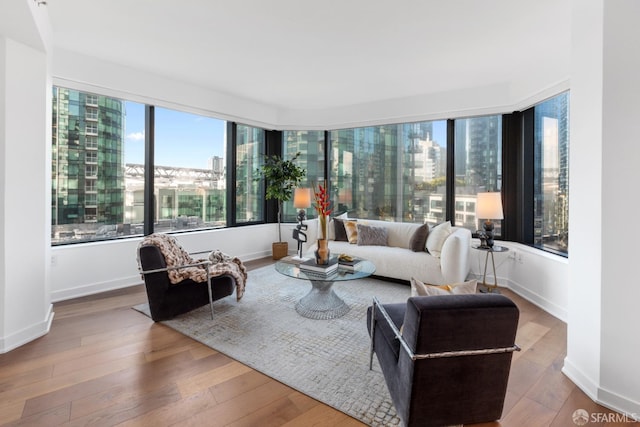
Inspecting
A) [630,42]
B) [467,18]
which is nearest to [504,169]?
[467,18]

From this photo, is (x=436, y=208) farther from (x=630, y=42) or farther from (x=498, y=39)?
(x=630, y=42)

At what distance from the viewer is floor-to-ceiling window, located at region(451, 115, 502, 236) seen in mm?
4523

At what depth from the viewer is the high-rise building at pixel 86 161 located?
3.74 meters

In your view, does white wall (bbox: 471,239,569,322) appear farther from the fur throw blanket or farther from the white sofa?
the fur throw blanket

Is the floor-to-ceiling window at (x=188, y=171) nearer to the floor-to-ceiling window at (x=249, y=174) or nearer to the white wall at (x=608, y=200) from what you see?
the floor-to-ceiling window at (x=249, y=174)

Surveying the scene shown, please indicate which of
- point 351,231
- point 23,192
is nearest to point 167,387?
point 23,192

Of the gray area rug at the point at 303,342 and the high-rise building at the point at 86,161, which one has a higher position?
the high-rise building at the point at 86,161

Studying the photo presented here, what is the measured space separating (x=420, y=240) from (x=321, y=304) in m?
1.81

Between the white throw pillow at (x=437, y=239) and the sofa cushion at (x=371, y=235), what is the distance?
730 mm

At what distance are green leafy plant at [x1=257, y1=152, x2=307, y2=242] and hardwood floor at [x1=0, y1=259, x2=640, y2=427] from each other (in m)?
3.17

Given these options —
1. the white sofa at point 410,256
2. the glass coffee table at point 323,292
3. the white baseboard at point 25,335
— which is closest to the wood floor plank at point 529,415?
the glass coffee table at point 323,292

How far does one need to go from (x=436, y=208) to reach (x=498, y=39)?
258 cm

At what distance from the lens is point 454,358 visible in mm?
1489

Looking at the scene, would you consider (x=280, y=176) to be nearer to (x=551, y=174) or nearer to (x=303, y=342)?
(x=303, y=342)
